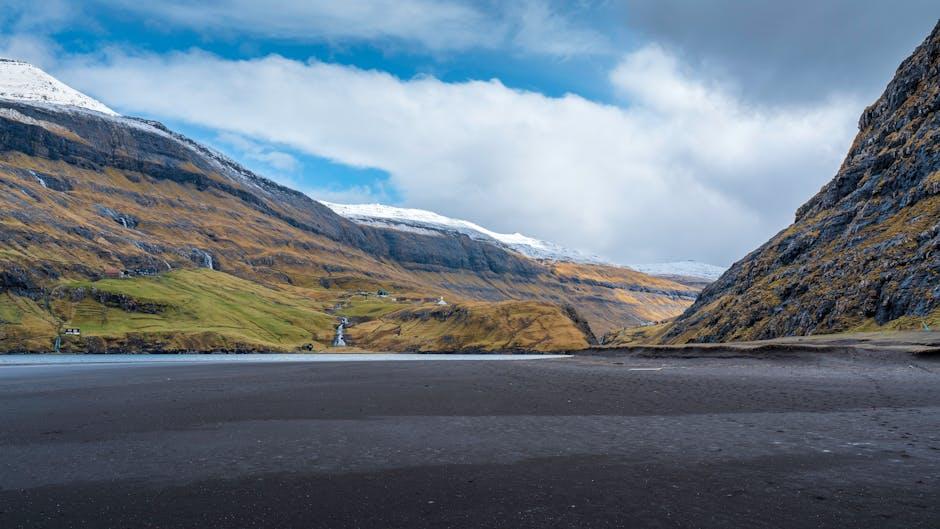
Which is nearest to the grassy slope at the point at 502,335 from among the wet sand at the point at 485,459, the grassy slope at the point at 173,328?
the grassy slope at the point at 173,328

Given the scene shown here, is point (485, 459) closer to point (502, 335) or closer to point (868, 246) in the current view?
point (868, 246)

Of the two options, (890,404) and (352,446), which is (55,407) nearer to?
(352,446)

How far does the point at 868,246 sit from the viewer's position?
79938mm

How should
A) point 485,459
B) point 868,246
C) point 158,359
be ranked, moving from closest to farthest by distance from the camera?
point 485,459
point 868,246
point 158,359

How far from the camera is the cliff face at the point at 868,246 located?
68.8 m

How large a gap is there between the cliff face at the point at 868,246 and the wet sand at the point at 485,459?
39086 millimetres

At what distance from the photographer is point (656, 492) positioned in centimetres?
1375

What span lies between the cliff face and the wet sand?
39.1m

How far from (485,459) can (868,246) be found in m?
82.1

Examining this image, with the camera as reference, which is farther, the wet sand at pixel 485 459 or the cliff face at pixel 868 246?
the cliff face at pixel 868 246

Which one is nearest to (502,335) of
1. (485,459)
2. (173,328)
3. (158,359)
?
(173,328)

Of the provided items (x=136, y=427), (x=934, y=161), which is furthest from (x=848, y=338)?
(x=136, y=427)

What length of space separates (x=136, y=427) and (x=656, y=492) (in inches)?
844

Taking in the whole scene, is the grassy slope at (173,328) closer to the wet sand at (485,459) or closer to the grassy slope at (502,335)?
the grassy slope at (502,335)
